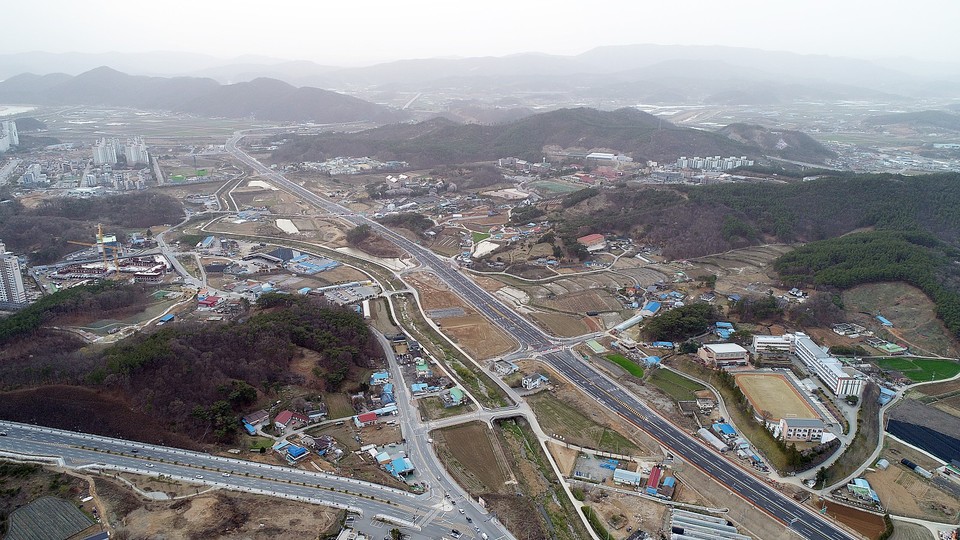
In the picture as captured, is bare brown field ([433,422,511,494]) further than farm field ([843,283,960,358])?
No

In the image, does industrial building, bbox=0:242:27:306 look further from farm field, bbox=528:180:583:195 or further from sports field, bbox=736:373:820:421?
farm field, bbox=528:180:583:195

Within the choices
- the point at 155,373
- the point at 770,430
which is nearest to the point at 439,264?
the point at 155,373

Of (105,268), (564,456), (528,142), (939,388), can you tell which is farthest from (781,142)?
(105,268)

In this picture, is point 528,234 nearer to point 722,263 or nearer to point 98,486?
point 722,263

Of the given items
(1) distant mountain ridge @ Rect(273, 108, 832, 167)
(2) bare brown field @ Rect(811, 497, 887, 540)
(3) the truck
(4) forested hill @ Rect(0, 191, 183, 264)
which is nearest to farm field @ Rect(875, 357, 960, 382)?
(2) bare brown field @ Rect(811, 497, 887, 540)

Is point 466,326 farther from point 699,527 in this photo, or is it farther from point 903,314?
point 903,314

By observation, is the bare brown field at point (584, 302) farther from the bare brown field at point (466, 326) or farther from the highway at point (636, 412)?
the bare brown field at point (466, 326)
